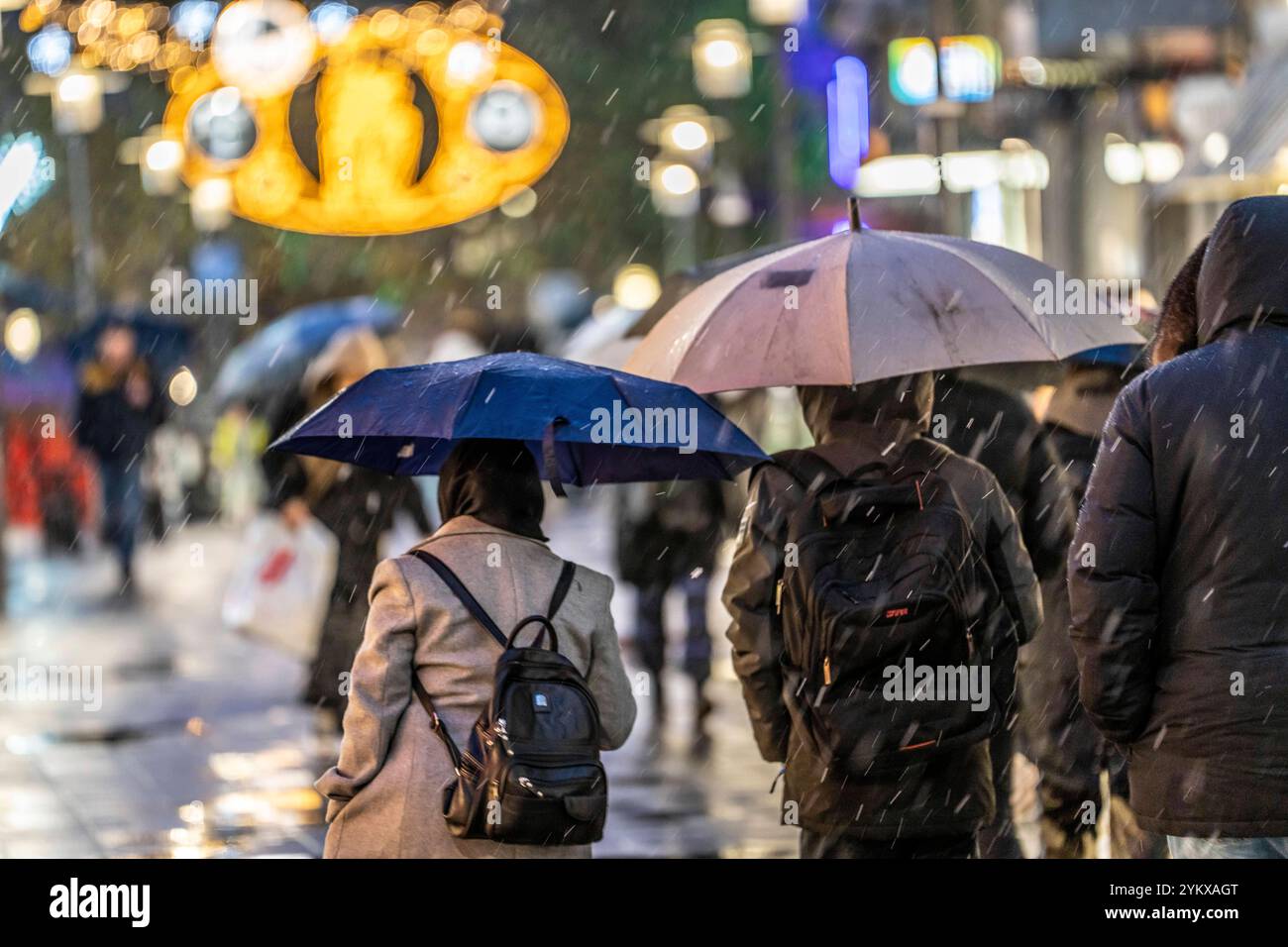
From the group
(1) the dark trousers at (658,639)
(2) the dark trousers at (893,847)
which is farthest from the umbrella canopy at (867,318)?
(1) the dark trousers at (658,639)

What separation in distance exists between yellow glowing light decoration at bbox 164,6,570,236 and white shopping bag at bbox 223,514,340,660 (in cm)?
651

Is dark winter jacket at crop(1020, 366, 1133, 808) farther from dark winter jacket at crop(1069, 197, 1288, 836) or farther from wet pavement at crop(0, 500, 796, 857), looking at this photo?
dark winter jacket at crop(1069, 197, 1288, 836)

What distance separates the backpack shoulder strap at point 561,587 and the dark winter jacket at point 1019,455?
209 centimetres

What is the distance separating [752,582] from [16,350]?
30816 millimetres

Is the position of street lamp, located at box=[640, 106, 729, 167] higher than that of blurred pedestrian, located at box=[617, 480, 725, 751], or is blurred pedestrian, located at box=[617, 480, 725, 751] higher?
street lamp, located at box=[640, 106, 729, 167]

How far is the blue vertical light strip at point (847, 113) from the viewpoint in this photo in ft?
105

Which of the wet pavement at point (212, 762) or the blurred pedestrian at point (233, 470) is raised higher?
the blurred pedestrian at point (233, 470)

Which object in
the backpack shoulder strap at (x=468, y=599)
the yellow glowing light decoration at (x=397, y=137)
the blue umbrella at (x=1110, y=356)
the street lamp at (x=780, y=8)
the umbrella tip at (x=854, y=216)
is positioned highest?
the street lamp at (x=780, y=8)

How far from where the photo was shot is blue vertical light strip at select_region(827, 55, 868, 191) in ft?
105

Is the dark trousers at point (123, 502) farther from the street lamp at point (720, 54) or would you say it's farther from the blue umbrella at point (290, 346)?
the street lamp at point (720, 54)

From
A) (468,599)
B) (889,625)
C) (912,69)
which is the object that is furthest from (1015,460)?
(912,69)

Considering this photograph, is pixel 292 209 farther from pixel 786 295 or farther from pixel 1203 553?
pixel 1203 553

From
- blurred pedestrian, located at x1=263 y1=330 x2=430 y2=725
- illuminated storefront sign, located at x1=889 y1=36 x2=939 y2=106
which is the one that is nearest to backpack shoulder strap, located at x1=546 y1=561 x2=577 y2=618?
blurred pedestrian, located at x1=263 y1=330 x2=430 y2=725
